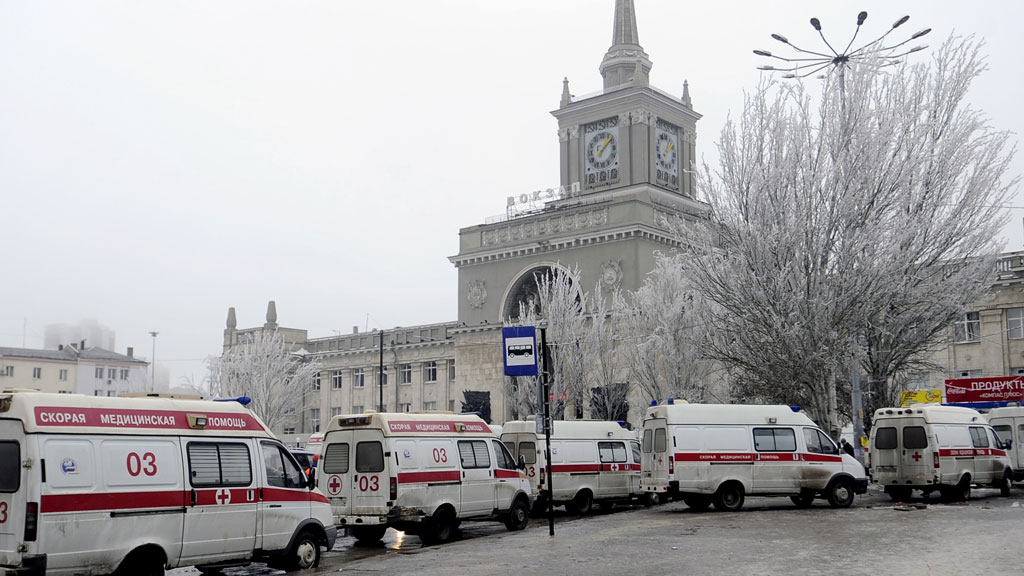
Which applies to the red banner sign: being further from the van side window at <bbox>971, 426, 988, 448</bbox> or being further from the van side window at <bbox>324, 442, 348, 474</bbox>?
the van side window at <bbox>324, 442, 348, 474</bbox>

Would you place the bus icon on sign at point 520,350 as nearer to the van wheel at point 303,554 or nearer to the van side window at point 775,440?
the van wheel at point 303,554

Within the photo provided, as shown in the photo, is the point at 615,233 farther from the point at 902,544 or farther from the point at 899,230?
the point at 902,544

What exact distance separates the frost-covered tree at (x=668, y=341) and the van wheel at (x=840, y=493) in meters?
18.3

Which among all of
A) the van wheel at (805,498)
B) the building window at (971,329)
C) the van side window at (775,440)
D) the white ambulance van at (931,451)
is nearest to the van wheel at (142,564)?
the van side window at (775,440)

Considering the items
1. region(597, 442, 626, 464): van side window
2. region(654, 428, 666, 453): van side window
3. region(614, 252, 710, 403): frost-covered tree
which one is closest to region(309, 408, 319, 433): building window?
region(614, 252, 710, 403): frost-covered tree

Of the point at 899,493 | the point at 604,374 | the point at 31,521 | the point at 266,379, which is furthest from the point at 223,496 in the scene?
the point at 266,379

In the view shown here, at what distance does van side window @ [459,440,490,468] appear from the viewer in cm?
1867

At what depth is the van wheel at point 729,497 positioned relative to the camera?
832 inches

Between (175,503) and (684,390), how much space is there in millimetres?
32533

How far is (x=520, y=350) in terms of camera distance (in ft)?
57.9

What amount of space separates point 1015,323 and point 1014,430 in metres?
20.5

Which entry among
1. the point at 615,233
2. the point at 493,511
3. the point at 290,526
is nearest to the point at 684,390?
the point at 615,233

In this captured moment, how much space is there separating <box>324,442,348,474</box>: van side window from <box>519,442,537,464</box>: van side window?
6691 mm

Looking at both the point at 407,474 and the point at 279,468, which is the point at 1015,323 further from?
the point at 279,468
